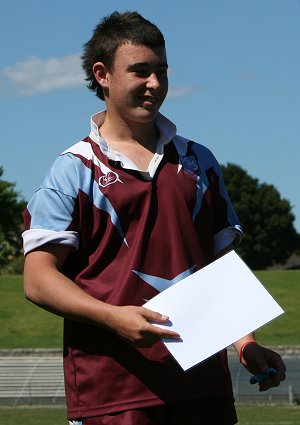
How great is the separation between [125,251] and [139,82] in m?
0.59

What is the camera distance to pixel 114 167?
13.8 feet

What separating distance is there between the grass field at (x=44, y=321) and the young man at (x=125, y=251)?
113ft

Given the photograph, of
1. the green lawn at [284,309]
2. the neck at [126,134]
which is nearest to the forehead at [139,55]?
the neck at [126,134]

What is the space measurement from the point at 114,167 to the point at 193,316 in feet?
2.04

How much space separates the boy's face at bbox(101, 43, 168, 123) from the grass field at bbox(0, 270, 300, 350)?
3460cm

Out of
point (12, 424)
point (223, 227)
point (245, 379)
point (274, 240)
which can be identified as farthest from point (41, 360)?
point (274, 240)

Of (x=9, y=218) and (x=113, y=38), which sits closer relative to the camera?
(x=113, y=38)

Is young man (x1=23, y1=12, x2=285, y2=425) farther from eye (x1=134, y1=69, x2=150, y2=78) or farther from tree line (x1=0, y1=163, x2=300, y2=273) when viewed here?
tree line (x1=0, y1=163, x2=300, y2=273)

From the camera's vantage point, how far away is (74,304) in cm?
392

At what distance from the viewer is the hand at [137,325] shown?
3.78m

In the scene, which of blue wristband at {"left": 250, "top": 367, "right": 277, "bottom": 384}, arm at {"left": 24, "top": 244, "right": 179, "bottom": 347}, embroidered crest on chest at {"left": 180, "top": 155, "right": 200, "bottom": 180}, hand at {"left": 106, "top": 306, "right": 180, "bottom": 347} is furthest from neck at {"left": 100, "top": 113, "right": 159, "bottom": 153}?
blue wristband at {"left": 250, "top": 367, "right": 277, "bottom": 384}

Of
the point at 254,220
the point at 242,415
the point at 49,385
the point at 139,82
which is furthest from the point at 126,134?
the point at 254,220

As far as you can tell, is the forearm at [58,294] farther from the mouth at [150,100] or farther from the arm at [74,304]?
the mouth at [150,100]

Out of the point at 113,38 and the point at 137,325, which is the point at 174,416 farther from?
the point at 113,38
